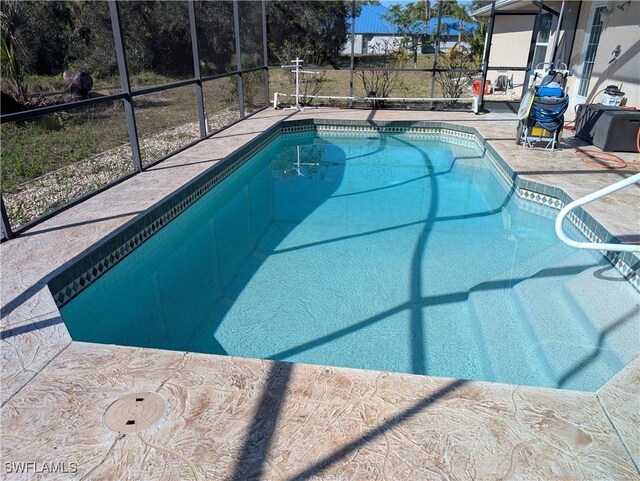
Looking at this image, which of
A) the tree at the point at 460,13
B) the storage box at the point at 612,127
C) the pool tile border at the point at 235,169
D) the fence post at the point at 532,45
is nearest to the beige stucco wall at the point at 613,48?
the storage box at the point at 612,127

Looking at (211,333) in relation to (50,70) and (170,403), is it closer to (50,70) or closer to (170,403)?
(170,403)

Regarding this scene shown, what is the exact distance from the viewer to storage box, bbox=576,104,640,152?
5.57 m

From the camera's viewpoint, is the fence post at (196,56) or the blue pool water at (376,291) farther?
the fence post at (196,56)

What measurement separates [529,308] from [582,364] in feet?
1.91

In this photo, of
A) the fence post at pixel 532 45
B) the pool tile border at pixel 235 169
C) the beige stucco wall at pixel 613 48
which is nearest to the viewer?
the pool tile border at pixel 235 169

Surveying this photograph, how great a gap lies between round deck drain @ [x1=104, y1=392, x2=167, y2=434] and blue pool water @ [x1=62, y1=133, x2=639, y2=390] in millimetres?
1000

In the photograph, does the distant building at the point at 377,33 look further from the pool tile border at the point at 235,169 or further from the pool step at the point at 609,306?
the pool step at the point at 609,306

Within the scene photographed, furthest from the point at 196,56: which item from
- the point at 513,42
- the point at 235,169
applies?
the point at 513,42

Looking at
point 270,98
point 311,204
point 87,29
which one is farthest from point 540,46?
point 87,29

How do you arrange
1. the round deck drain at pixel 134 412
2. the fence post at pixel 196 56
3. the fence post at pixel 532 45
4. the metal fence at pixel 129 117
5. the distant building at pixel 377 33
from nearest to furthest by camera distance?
1. the round deck drain at pixel 134 412
2. the metal fence at pixel 129 117
3. the fence post at pixel 196 56
4. the fence post at pixel 532 45
5. the distant building at pixel 377 33

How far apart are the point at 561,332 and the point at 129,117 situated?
169 inches

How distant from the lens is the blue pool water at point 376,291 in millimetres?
2762

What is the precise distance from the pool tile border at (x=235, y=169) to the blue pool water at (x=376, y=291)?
0.30ft

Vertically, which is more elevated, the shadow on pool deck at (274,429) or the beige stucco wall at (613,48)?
the beige stucco wall at (613,48)
